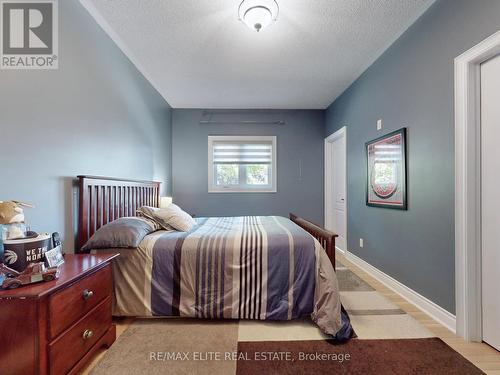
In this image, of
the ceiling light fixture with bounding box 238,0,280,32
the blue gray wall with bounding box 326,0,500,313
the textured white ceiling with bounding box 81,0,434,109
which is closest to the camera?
the blue gray wall with bounding box 326,0,500,313

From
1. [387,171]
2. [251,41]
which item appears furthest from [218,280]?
[251,41]

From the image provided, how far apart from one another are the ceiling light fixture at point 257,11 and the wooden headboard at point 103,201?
5.97 ft

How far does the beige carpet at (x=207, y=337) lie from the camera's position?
54.1 inches

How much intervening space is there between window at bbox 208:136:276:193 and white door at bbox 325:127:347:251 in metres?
1.01

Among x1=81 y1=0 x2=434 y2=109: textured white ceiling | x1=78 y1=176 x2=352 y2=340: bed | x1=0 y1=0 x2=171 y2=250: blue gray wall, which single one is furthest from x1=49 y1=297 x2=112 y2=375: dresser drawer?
x1=81 y1=0 x2=434 y2=109: textured white ceiling

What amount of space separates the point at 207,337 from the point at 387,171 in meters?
2.34

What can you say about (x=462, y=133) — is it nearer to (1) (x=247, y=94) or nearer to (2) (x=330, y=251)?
(2) (x=330, y=251)

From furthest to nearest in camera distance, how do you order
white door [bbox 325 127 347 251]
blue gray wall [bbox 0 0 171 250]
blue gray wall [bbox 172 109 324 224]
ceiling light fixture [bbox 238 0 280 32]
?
1. blue gray wall [bbox 172 109 324 224]
2. white door [bbox 325 127 347 251]
3. ceiling light fixture [bbox 238 0 280 32]
4. blue gray wall [bbox 0 0 171 250]

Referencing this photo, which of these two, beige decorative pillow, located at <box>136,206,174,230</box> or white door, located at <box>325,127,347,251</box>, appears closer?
beige decorative pillow, located at <box>136,206,174,230</box>

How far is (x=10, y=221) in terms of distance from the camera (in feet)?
3.67

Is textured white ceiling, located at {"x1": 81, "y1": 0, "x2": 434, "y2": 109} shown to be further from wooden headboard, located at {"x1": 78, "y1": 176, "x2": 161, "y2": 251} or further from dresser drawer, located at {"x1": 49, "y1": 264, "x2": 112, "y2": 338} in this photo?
dresser drawer, located at {"x1": 49, "y1": 264, "x2": 112, "y2": 338}

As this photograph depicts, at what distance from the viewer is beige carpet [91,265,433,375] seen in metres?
1.37

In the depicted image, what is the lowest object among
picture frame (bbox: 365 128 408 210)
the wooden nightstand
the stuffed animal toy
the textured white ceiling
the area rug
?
the area rug

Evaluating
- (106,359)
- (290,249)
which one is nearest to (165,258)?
(106,359)
